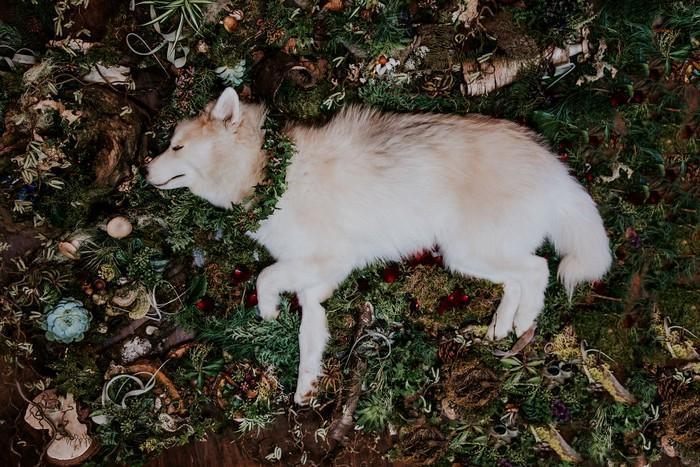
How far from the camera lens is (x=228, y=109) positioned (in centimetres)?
212

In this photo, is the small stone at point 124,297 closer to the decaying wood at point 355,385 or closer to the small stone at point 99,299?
the small stone at point 99,299

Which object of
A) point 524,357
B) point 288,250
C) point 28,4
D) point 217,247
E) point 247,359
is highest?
point 28,4

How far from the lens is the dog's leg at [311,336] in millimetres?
2418

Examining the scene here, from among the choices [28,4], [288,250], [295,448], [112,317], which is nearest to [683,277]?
[288,250]

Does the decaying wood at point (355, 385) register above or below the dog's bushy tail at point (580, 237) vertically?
below

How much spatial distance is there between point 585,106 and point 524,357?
1.34 meters

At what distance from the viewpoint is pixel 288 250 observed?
2305 millimetres

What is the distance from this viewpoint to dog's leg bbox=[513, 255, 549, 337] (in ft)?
7.72

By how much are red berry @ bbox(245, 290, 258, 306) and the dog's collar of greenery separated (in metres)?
0.45

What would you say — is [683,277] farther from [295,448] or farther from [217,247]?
[217,247]

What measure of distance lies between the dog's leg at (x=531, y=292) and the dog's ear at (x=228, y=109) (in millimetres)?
1556

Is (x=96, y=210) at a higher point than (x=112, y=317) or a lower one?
higher

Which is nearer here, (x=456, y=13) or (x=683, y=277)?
(x=456, y=13)

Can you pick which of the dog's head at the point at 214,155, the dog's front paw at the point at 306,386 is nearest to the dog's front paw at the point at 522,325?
the dog's front paw at the point at 306,386
